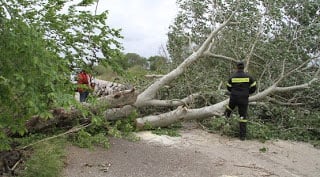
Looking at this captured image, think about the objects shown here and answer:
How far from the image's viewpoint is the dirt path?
5434mm

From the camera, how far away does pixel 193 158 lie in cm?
614

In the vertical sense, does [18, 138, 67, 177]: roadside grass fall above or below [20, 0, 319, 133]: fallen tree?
below

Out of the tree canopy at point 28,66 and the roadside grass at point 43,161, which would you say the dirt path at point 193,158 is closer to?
the roadside grass at point 43,161

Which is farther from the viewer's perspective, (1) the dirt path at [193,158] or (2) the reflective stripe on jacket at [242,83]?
(2) the reflective stripe on jacket at [242,83]

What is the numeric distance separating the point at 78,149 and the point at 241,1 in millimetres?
5509

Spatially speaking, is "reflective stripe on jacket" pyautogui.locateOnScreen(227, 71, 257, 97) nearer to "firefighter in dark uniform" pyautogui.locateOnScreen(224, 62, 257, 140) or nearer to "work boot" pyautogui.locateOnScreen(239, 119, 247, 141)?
"firefighter in dark uniform" pyautogui.locateOnScreen(224, 62, 257, 140)

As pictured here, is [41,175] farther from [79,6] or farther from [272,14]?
[272,14]

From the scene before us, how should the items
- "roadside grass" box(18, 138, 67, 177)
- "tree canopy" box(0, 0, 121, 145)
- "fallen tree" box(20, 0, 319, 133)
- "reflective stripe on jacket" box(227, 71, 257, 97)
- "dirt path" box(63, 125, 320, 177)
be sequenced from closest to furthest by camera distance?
1. "tree canopy" box(0, 0, 121, 145)
2. "roadside grass" box(18, 138, 67, 177)
3. "dirt path" box(63, 125, 320, 177)
4. "fallen tree" box(20, 0, 319, 133)
5. "reflective stripe on jacket" box(227, 71, 257, 97)

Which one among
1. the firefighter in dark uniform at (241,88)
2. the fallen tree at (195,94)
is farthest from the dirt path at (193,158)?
the firefighter in dark uniform at (241,88)

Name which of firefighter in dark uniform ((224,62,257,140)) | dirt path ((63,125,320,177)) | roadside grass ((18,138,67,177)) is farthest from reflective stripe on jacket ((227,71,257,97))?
roadside grass ((18,138,67,177))

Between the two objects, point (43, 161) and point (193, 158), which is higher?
point (43, 161)

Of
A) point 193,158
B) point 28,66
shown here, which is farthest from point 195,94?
point 28,66

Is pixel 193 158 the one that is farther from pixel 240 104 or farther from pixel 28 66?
pixel 28 66

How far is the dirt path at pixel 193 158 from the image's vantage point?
214 inches
